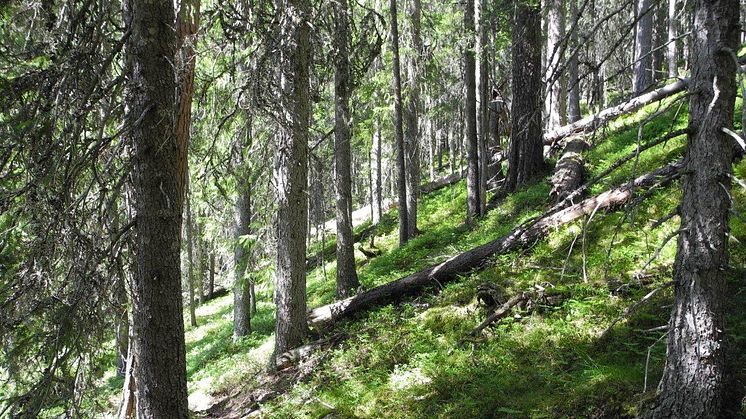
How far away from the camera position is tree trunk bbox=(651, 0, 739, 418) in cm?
355

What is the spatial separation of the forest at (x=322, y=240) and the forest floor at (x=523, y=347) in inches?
1.5

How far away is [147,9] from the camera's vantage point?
415 cm

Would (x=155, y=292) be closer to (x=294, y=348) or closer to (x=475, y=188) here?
(x=294, y=348)

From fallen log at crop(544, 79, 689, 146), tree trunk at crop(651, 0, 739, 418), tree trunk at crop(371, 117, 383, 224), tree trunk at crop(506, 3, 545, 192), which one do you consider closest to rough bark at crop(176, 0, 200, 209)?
fallen log at crop(544, 79, 689, 146)

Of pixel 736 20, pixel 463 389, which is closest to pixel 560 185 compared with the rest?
pixel 463 389

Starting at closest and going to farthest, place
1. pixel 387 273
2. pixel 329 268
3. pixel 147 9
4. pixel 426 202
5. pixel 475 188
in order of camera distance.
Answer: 1. pixel 147 9
2. pixel 387 273
3. pixel 475 188
4. pixel 329 268
5. pixel 426 202

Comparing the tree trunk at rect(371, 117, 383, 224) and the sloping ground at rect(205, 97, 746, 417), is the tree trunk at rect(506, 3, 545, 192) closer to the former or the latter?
the sloping ground at rect(205, 97, 746, 417)

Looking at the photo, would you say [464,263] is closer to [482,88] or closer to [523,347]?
[523,347]

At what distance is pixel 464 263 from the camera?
905cm

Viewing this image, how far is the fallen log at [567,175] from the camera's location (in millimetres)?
10359

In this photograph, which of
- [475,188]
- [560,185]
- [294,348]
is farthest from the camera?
[475,188]

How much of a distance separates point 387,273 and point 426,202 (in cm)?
977

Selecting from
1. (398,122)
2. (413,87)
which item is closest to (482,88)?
(413,87)

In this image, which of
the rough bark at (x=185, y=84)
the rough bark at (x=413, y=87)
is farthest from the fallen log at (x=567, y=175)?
the rough bark at (x=185, y=84)
